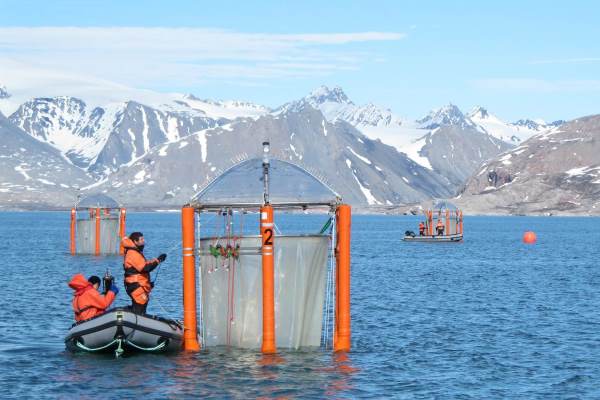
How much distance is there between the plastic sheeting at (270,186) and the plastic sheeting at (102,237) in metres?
66.7

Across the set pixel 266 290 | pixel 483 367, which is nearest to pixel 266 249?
pixel 266 290

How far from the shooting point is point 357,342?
1596 inches

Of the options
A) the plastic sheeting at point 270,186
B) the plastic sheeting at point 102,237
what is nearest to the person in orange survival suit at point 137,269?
the plastic sheeting at point 270,186

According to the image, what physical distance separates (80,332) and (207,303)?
13.3 ft

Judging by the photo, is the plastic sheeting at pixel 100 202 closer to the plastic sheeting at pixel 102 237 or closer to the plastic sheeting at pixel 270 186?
the plastic sheeting at pixel 102 237

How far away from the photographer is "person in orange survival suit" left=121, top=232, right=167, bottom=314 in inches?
1320

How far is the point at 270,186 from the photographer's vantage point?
3416cm

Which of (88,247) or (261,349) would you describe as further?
(88,247)

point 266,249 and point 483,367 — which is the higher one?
point 266,249

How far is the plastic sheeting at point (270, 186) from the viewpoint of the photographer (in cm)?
3431

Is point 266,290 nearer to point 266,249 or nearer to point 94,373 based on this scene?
point 266,249

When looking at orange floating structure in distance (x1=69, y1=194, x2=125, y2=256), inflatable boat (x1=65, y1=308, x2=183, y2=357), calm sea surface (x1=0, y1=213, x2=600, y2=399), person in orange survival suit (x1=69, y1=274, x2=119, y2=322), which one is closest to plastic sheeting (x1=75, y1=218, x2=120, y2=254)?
orange floating structure in distance (x1=69, y1=194, x2=125, y2=256)

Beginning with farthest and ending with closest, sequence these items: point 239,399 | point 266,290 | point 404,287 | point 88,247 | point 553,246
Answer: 1. point 553,246
2. point 88,247
3. point 404,287
4. point 266,290
5. point 239,399

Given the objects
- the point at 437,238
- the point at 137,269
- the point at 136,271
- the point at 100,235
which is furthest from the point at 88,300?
the point at 437,238
